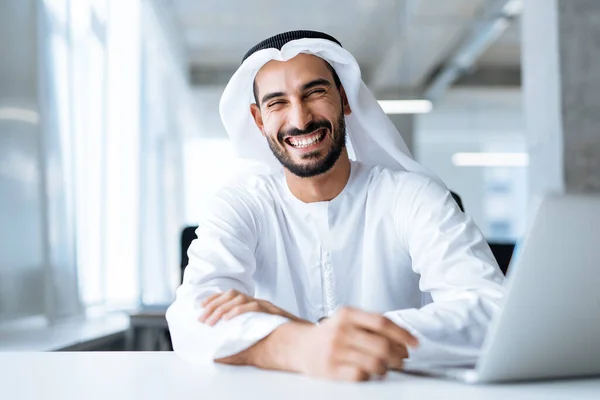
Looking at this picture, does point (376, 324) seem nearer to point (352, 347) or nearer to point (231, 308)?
point (352, 347)

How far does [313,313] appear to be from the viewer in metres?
2.18

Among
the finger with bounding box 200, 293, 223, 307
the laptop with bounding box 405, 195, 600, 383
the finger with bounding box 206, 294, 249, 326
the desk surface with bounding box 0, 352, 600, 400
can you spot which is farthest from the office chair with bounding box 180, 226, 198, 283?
the laptop with bounding box 405, 195, 600, 383

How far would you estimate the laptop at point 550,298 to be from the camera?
0.94 meters

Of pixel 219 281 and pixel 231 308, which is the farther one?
pixel 219 281

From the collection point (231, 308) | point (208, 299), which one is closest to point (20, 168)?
point (208, 299)

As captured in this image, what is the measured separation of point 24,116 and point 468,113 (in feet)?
35.4

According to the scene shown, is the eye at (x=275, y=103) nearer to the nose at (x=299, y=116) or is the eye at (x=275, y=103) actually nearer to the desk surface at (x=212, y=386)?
the nose at (x=299, y=116)

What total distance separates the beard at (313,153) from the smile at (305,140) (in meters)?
0.01

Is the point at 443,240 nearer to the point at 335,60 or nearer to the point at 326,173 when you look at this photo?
the point at 326,173

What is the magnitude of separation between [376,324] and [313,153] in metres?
1.12

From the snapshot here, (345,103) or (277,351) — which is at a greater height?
(345,103)

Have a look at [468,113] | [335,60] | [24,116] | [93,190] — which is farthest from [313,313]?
[468,113]

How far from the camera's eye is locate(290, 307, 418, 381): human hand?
1.11 meters

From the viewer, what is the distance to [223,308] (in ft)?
4.65
